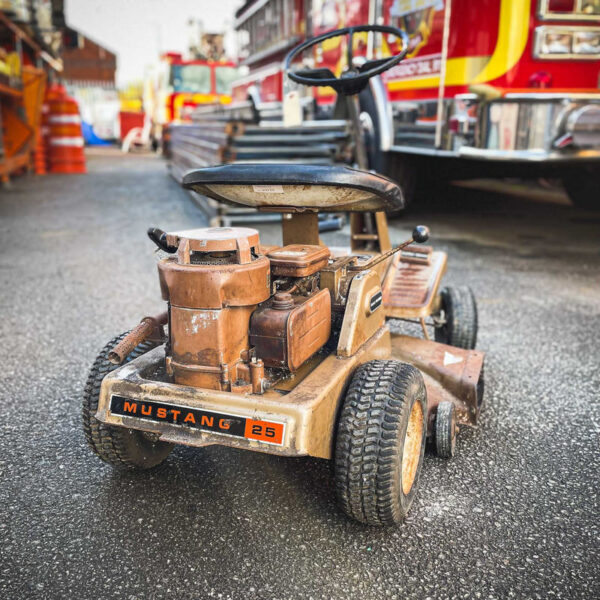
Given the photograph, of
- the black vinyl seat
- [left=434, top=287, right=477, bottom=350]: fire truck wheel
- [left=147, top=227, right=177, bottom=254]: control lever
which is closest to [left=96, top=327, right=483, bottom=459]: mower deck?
[left=147, top=227, right=177, bottom=254]: control lever

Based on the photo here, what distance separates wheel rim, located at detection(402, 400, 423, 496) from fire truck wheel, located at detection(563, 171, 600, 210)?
6.55 meters

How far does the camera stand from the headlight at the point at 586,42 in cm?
470

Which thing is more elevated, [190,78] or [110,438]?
[190,78]

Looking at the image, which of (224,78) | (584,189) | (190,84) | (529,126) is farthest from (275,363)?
(224,78)

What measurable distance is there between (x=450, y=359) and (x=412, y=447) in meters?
0.75

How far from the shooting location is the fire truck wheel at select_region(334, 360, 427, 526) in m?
1.83

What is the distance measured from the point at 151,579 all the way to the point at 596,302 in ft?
12.2

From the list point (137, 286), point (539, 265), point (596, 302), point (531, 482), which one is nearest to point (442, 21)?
point (539, 265)

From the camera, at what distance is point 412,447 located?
212cm

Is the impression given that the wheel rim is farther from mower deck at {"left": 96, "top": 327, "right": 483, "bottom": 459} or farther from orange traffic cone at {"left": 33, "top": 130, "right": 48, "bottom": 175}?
orange traffic cone at {"left": 33, "top": 130, "right": 48, "bottom": 175}

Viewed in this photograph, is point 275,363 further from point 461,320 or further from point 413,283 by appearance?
point 461,320

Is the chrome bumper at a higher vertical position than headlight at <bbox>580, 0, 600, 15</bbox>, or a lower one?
lower

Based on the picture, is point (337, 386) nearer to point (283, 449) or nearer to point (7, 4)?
point (283, 449)

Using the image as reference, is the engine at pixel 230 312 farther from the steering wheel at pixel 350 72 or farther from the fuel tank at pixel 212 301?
the steering wheel at pixel 350 72
